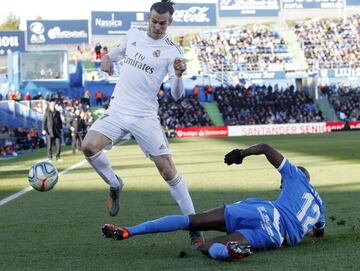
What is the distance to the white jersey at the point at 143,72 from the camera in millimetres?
8750

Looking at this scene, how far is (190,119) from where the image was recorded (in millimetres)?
56156

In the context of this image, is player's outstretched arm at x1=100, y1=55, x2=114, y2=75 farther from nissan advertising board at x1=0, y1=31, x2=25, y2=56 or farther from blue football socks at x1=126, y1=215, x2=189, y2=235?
nissan advertising board at x1=0, y1=31, x2=25, y2=56

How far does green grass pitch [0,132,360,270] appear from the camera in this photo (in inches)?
266

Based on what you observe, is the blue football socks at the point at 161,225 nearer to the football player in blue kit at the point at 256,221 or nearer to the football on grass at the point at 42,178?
the football player in blue kit at the point at 256,221

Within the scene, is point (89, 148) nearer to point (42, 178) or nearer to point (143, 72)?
point (143, 72)

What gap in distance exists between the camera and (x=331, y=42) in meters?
71.9

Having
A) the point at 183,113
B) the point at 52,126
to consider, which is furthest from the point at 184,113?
the point at 52,126

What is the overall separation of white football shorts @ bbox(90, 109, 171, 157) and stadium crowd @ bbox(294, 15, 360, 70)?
57690 millimetres

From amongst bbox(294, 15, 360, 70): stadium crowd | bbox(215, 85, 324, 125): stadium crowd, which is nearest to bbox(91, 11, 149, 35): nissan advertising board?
bbox(294, 15, 360, 70): stadium crowd

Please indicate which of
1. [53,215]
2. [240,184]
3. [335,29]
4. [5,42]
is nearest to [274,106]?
[335,29]

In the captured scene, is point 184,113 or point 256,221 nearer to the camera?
point 256,221

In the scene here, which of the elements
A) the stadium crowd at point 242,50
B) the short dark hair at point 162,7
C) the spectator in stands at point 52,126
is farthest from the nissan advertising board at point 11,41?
the short dark hair at point 162,7

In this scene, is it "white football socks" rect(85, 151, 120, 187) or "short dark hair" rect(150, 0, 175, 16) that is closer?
"short dark hair" rect(150, 0, 175, 16)

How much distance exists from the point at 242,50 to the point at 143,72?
6165 centimetres
